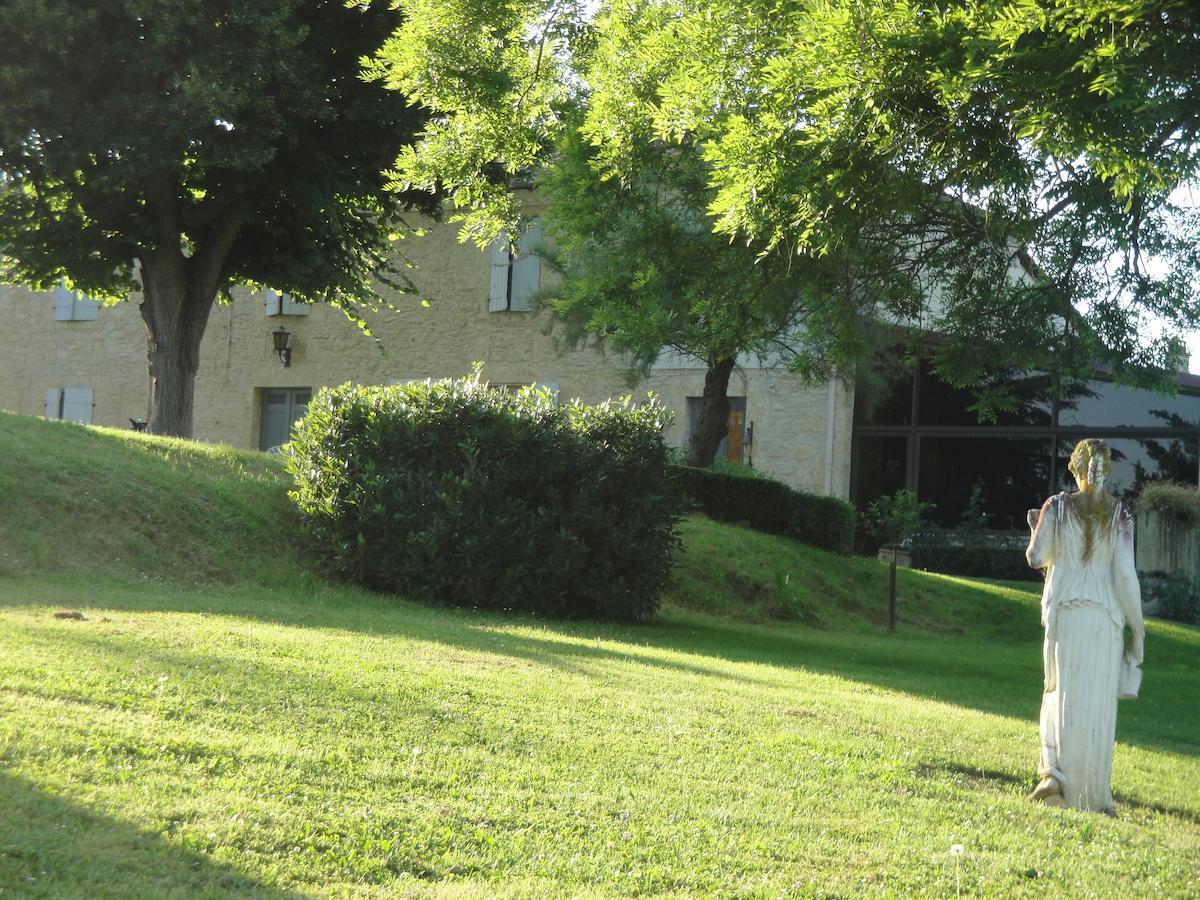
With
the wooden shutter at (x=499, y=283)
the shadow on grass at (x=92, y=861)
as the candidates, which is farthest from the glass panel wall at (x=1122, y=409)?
the shadow on grass at (x=92, y=861)

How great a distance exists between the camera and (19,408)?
3300 centimetres

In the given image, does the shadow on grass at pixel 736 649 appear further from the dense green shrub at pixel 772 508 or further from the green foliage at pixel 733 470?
the green foliage at pixel 733 470

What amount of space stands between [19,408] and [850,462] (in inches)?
811

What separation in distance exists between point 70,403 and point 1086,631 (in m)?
29.7

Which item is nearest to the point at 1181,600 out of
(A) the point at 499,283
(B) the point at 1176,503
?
(B) the point at 1176,503

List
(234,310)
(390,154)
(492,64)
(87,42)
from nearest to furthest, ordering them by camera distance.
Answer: (492,64) < (87,42) < (390,154) < (234,310)

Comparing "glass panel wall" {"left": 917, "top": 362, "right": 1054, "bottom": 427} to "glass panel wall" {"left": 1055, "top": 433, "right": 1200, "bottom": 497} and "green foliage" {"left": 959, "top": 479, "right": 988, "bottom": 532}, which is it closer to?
"glass panel wall" {"left": 1055, "top": 433, "right": 1200, "bottom": 497}

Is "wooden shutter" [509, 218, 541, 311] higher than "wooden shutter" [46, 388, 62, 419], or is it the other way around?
"wooden shutter" [509, 218, 541, 311]

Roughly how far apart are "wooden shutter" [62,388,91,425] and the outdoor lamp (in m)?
5.29

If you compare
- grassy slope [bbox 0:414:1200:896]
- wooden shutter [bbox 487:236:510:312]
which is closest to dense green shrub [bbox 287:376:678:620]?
grassy slope [bbox 0:414:1200:896]

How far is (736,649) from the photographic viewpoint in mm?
13531

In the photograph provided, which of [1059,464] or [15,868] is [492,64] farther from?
[1059,464]

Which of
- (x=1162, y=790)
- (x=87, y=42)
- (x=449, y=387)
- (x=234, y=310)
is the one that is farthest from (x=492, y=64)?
(x=234, y=310)

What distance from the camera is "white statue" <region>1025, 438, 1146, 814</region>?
22.9 feet
